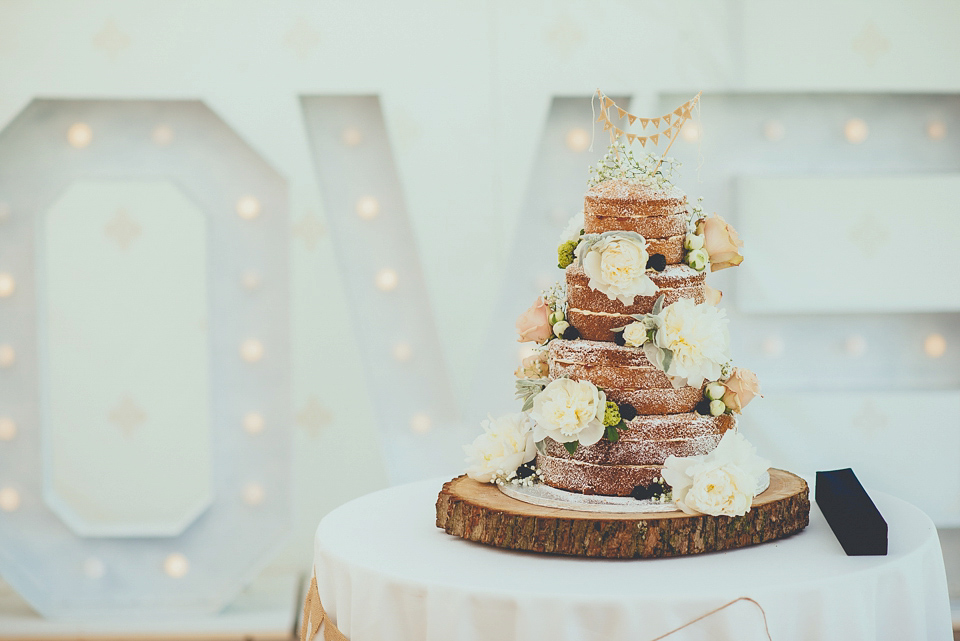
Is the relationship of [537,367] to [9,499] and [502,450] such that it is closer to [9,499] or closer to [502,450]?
[502,450]

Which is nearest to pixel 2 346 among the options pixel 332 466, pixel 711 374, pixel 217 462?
pixel 217 462

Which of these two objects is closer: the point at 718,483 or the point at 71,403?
the point at 718,483

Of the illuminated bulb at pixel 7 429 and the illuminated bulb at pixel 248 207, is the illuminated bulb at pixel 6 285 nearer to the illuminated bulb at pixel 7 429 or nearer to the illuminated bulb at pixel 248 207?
the illuminated bulb at pixel 7 429

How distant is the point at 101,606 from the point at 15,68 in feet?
5.64

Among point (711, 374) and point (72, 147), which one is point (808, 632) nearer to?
point (711, 374)

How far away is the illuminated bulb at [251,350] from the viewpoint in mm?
3006

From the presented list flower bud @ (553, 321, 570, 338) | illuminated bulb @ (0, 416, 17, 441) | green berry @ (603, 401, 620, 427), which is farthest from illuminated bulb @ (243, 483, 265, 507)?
green berry @ (603, 401, 620, 427)

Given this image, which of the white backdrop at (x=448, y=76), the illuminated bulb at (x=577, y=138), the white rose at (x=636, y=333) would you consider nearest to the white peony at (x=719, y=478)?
the white rose at (x=636, y=333)

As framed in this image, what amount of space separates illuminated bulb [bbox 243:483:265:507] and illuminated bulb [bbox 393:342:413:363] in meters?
0.63

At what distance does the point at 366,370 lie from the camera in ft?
9.83

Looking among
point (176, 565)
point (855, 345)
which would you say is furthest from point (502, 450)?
point (855, 345)

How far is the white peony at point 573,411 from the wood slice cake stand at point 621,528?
13cm

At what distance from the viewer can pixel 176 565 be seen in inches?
117

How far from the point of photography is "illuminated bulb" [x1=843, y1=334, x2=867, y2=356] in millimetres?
3061
